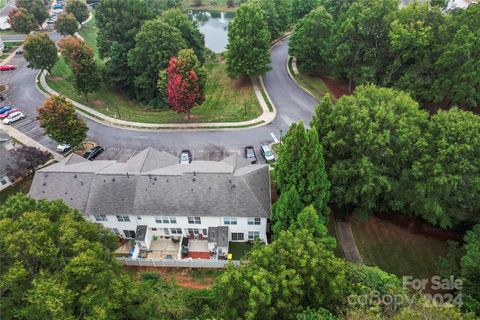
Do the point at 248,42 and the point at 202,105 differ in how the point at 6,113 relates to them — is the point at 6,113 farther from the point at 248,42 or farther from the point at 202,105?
the point at 248,42

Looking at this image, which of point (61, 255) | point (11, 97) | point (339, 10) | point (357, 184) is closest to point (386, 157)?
point (357, 184)

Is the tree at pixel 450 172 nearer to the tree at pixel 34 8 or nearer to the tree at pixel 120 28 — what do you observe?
the tree at pixel 120 28

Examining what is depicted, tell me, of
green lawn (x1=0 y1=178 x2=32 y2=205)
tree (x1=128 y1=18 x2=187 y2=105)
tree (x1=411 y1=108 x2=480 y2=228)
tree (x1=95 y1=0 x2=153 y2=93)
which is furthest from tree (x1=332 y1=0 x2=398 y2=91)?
green lawn (x1=0 y1=178 x2=32 y2=205)

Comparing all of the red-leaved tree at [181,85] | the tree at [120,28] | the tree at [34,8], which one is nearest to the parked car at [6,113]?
the tree at [120,28]

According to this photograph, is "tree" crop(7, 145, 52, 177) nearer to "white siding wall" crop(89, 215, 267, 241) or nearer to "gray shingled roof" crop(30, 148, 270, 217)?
"gray shingled roof" crop(30, 148, 270, 217)

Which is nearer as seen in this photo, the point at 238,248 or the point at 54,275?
the point at 54,275

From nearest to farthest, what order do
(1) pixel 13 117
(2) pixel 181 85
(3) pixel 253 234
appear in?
(3) pixel 253 234
(2) pixel 181 85
(1) pixel 13 117

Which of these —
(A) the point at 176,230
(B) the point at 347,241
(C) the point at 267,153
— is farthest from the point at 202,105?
(B) the point at 347,241

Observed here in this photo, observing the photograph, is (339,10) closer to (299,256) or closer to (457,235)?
(457,235)
